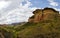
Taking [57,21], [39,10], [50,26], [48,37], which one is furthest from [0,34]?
[39,10]

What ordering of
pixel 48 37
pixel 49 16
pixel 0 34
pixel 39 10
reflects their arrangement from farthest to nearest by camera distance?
1. pixel 39 10
2. pixel 49 16
3. pixel 48 37
4. pixel 0 34

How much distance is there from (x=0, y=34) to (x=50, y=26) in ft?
154

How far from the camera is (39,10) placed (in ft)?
423

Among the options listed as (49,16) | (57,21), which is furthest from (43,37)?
(49,16)

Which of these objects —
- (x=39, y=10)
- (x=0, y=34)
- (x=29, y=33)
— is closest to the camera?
(x=0, y=34)

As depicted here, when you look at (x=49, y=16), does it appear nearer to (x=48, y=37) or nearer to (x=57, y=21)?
(x=57, y=21)

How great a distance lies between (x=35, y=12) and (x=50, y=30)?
41795 mm

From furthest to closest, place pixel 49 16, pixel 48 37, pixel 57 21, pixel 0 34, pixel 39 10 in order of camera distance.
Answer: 1. pixel 39 10
2. pixel 49 16
3. pixel 57 21
4. pixel 48 37
5. pixel 0 34

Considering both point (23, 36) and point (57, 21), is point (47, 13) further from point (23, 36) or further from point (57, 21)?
point (23, 36)

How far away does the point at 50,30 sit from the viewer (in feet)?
301

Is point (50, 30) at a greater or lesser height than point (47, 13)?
lesser

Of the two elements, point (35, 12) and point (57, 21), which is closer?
point (57, 21)

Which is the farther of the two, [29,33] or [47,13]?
[47,13]

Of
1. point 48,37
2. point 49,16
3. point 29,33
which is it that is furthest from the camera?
point 49,16
